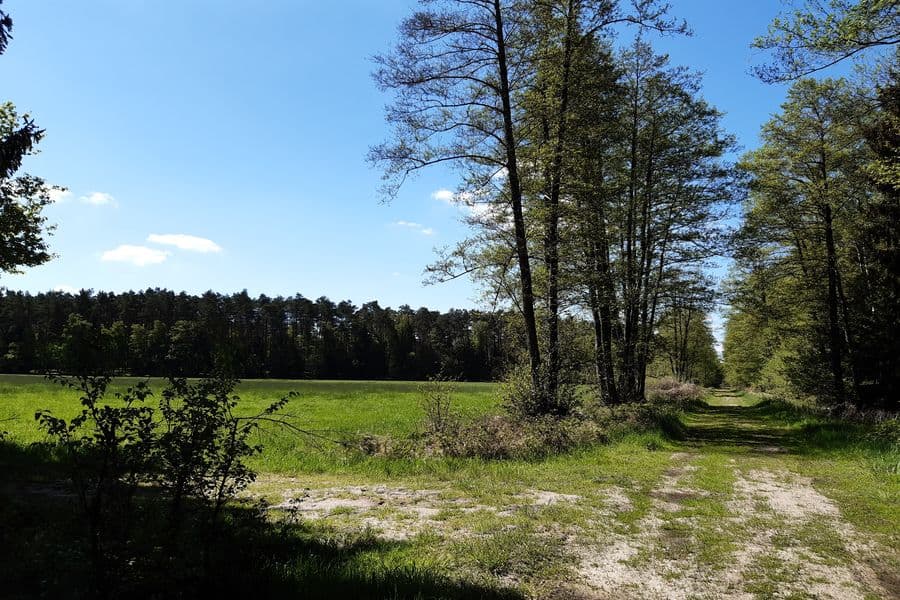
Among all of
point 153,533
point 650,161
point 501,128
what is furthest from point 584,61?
point 153,533

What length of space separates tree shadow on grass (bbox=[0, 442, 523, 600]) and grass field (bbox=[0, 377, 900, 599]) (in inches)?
1.4

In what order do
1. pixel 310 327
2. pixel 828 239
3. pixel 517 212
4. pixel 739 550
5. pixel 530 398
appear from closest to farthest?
1. pixel 739 550
2. pixel 530 398
3. pixel 517 212
4. pixel 828 239
5. pixel 310 327

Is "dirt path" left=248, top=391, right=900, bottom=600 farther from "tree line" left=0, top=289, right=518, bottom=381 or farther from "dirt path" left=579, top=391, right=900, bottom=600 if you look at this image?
"tree line" left=0, top=289, right=518, bottom=381

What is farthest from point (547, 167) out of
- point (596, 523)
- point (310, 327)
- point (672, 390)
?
point (310, 327)

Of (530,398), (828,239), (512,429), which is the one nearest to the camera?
(512,429)

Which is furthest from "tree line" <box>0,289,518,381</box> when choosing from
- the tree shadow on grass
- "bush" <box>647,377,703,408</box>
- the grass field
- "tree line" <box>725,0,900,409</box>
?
the tree shadow on grass

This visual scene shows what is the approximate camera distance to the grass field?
4.39m

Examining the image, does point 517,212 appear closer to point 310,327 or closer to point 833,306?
point 833,306

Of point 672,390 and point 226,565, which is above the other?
point 226,565

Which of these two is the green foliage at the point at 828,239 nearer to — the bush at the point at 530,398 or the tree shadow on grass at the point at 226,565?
the bush at the point at 530,398

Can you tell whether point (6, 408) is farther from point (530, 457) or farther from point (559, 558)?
point (559, 558)

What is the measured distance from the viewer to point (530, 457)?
36.0 ft

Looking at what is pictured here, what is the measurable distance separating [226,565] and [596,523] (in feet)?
13.9

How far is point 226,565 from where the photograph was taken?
419 centimetres
